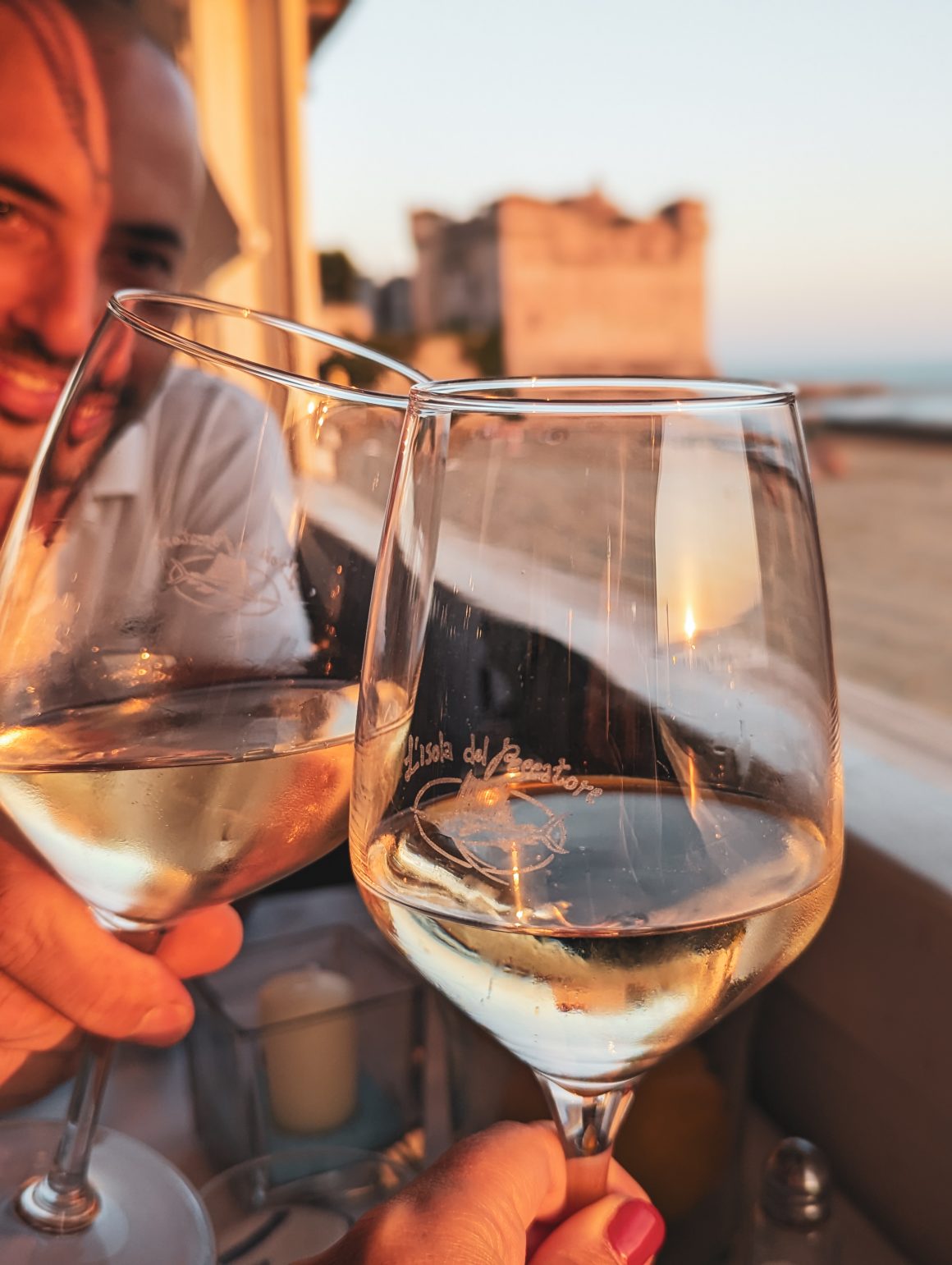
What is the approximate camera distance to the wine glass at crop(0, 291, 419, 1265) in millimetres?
413

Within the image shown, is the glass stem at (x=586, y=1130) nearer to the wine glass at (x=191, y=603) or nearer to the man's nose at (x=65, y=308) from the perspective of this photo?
the wine glass at (x=191, y=603)

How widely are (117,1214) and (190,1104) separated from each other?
13cm

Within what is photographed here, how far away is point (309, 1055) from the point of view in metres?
0.62

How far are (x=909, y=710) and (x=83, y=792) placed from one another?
66 cm

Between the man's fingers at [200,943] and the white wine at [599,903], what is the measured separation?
0.25 m

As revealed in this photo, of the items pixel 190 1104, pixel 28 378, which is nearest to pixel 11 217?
pixel 28 378

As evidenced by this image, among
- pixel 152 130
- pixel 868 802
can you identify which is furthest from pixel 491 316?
pixel 868 802

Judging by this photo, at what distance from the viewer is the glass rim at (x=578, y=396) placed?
293 millimetres

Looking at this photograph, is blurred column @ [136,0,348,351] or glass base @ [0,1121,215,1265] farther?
blurred column @ [136,0,348,351]

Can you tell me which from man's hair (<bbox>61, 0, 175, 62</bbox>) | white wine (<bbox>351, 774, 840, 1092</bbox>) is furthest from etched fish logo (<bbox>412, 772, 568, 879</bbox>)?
man's hair (<bbox>61, 0, 175, 62</bbox>)

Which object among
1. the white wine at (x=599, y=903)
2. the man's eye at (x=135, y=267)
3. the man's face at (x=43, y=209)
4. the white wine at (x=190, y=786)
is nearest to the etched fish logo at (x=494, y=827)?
the white wine at (x=599, y=903)

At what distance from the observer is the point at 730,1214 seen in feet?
1.76

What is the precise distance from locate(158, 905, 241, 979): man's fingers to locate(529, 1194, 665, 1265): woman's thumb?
0.25 metres

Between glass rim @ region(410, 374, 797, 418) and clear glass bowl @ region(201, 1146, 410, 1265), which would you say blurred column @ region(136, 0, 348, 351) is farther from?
glass rim @ region(410, 374, 797, 418)
